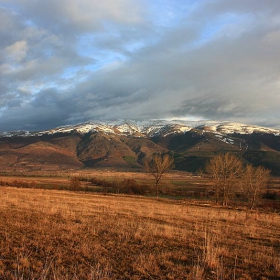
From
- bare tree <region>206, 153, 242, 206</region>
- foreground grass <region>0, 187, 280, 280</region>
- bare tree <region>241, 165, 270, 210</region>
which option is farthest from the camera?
bare tree <region>206, 153, 242, 206</region>

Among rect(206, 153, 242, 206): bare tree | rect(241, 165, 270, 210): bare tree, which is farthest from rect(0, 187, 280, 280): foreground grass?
rect(206, 153, 242, 206): bare tree

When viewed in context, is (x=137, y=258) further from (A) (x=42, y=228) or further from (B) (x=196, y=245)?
(A) (x=42, y=228)

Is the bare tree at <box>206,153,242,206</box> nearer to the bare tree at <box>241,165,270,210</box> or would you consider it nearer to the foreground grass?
the bare tree at <box>241,165,270,210</box>

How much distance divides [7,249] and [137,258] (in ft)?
15.9

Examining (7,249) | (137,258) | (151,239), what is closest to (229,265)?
(137,258)

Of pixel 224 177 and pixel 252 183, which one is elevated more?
pixel 224 177

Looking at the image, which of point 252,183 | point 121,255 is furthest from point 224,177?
point 121,255

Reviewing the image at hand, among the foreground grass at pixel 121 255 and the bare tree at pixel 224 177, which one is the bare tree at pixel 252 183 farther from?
the foreground grass at pixel 121 255

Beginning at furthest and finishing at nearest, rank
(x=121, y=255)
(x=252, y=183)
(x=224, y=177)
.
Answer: (x=252, y=183) < (x=224, y=177) < (x=121, y=255)

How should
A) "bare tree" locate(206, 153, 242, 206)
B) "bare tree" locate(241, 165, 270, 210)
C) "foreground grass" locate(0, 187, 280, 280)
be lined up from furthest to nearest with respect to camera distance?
"bare tree" locate(206, 153, 242, 206), "bare tree" locate(241, 165, 270, 210), "foreground grass" locate(0, 187, 280, 280)

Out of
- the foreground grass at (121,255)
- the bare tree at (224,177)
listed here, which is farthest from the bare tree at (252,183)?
the foreground grass at (121,255)

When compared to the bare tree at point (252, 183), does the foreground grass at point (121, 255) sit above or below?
above

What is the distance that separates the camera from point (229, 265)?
9.65m

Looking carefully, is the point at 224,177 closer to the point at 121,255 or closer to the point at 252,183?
the point at 252,183
